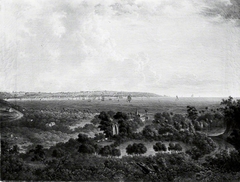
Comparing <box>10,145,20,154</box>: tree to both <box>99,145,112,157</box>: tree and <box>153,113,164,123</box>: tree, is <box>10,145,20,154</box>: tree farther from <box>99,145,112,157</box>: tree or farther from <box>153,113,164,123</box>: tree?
<box>153,113,164,123</box>: tree

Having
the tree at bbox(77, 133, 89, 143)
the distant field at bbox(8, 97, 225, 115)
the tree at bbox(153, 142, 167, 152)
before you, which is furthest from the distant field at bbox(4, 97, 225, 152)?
the tree at bbox(153, 142, 167, 152)

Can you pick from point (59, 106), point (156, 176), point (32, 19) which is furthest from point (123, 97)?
point (32, 19)

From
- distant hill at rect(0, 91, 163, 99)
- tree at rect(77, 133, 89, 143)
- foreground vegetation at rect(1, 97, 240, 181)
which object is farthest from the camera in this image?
distant hill at rect(0, 91, 163, 99)

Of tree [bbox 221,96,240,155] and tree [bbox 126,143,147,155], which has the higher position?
tree [bbox 221,96,240,155]

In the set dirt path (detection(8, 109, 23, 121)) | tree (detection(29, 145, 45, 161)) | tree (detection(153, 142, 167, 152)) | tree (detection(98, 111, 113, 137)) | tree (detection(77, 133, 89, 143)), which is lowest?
tree (detection(29, 145, 45, 161))

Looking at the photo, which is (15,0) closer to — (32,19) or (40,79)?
(32,19)

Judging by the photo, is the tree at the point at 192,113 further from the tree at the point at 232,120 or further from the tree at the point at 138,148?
the tree at the point at 138,148

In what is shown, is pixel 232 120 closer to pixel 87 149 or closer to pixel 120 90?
pixel 120 90
